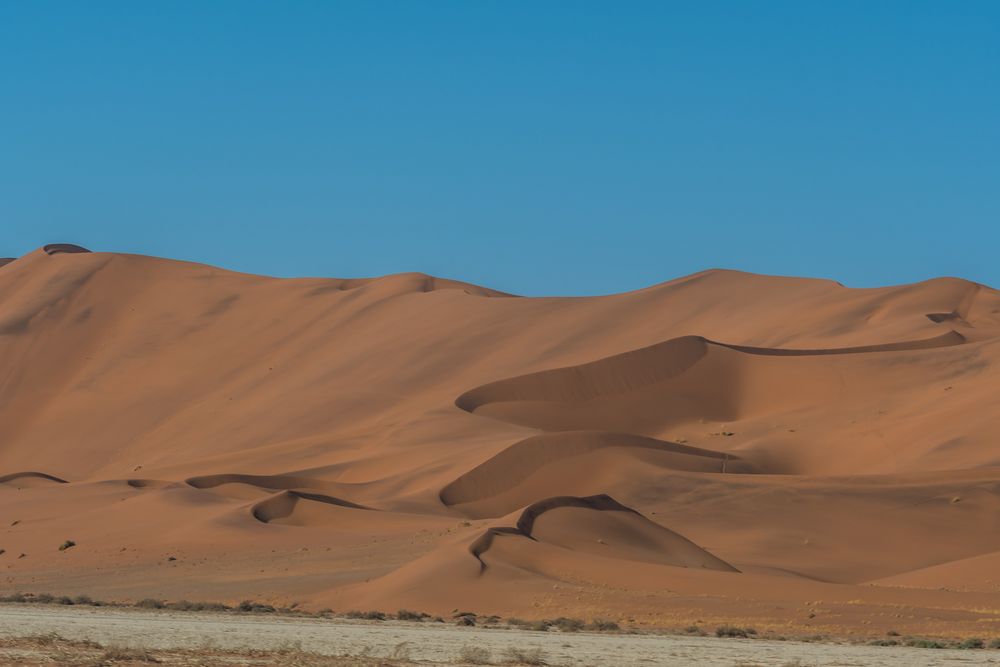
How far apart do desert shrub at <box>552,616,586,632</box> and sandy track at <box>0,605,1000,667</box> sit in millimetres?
747

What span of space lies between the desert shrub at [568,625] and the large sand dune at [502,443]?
1.65 m

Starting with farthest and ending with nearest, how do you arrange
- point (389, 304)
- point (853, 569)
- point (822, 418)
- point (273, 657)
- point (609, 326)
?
1. point (389, 304)
2. point (609, 326)
3. point (822, 418)
4. point (853, 569)
5. point (273, 657)

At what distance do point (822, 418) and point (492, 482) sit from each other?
18.3 m

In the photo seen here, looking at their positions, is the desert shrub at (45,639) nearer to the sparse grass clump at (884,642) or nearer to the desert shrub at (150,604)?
the desert shrub at (150,604)

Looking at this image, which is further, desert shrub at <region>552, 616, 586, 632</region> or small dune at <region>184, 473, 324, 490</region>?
small dune at <region>184, 473, 324, 490</region>

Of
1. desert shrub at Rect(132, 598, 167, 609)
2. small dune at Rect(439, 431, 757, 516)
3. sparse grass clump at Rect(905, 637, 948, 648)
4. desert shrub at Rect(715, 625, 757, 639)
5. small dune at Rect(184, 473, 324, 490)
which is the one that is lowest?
desert shrub at Rect(132, 598, 167, 609)

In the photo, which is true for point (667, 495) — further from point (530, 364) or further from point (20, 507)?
point (530, 364)

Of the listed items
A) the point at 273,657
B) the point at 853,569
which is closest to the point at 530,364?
the point at 853,569

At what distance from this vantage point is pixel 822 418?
209ft

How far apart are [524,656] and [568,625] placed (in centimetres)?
588

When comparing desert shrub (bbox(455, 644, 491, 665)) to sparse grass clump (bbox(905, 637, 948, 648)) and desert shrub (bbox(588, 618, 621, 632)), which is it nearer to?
desert shrub (bbox(588, 618, 621, 632))

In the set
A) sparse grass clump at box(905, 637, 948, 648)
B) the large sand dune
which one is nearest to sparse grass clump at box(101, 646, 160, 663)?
the large sand dune

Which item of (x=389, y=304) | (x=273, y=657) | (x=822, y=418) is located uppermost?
(x=389, y=304)

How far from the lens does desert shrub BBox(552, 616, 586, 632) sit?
89.7ft
